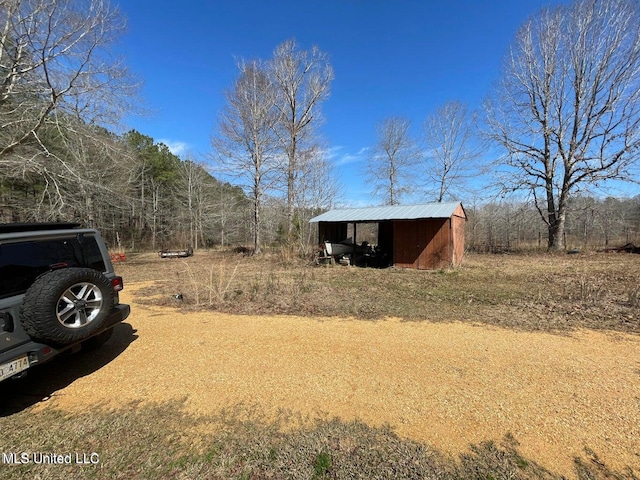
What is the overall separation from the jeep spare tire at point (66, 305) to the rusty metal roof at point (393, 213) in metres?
11.3

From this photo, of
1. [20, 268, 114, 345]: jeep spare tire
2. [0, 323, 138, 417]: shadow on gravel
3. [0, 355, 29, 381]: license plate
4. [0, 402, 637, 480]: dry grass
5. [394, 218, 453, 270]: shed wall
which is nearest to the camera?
[0, 402, 637, 480]: dry grass

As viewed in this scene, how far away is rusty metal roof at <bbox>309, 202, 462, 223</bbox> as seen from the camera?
484 inches

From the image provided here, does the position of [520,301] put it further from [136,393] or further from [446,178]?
[446,178]

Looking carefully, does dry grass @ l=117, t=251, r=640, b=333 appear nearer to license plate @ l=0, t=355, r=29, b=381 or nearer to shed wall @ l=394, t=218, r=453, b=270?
shed wall @ l=394, t=218, r=453, b=270

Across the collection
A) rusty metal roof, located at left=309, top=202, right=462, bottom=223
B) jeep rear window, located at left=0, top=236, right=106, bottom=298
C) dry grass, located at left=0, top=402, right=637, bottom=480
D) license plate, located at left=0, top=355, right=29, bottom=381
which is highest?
rusty metal roof, located at left=309, top=202, right=462, bottom=223

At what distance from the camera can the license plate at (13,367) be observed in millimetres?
2338

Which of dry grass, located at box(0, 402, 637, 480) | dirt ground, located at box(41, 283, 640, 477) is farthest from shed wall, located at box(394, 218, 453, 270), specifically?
dry grass, located at box(0, 402, 637, 480)

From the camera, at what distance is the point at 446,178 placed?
24.7 meters

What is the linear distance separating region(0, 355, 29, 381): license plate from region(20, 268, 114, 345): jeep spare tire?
0.21 meters

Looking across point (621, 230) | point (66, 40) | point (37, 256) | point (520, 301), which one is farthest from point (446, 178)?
point (37, 256)

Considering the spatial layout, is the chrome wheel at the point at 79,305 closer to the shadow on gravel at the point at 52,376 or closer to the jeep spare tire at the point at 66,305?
the jeep spare tire at the point at 66,305

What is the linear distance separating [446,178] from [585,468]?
25514 millimetres

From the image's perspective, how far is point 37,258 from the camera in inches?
115

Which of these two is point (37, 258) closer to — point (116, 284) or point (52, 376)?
point (116, 284)
